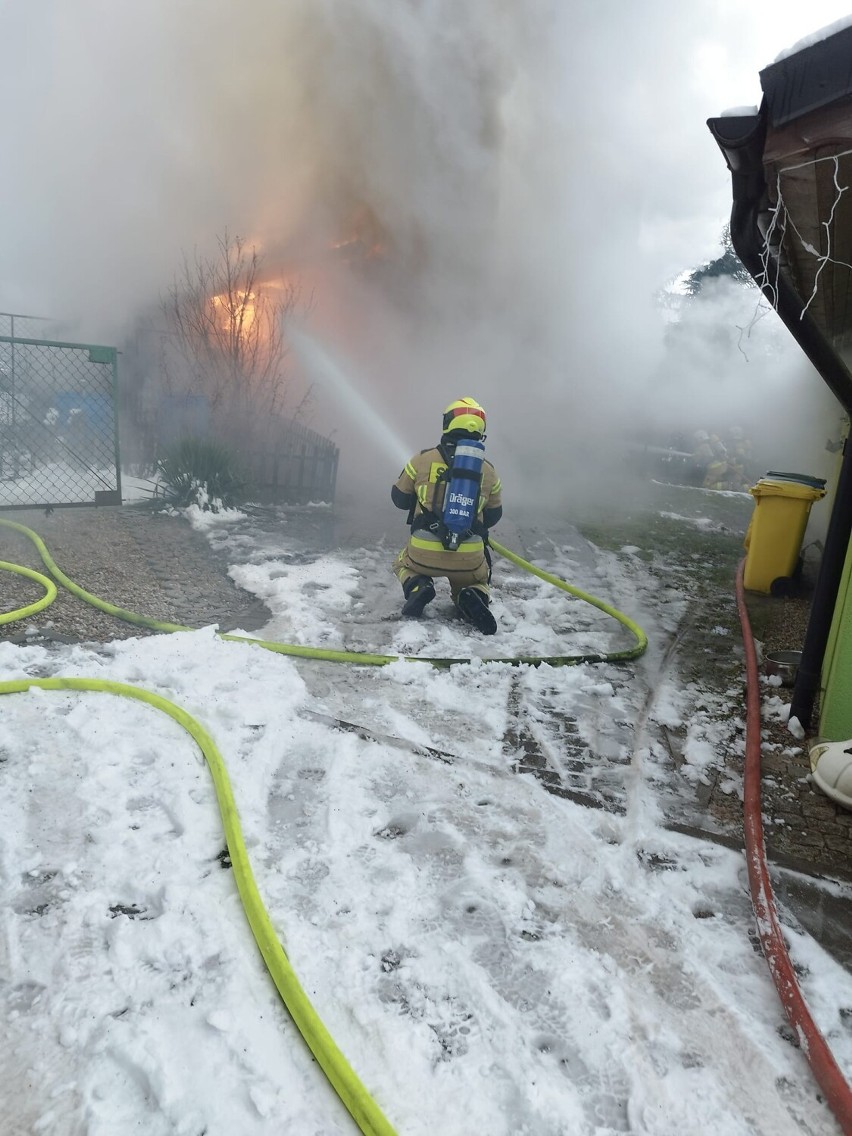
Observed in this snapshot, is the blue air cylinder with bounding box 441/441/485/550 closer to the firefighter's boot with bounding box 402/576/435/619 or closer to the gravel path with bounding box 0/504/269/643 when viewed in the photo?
the firefighter's boot with bounding box 402/576/435/619

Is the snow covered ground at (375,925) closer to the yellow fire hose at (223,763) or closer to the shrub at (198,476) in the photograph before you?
the yellow fire hose at (223,763)

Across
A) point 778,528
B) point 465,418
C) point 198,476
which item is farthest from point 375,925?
point 198,476

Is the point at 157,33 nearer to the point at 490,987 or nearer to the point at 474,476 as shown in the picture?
the point at 474,476

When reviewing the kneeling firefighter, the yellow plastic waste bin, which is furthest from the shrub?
the yellow plastic waste bin

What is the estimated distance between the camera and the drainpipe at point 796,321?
2463mm

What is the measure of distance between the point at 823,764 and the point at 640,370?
653 inches

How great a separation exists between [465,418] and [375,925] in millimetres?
3326

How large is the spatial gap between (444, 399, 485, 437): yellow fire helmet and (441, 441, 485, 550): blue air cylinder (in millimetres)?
111

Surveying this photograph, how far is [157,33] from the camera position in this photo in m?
11.5

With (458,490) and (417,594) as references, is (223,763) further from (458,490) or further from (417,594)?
(458,490)

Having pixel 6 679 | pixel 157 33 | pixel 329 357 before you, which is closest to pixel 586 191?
pixel 329 357

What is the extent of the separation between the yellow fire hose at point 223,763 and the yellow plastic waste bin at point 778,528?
6.18 feet

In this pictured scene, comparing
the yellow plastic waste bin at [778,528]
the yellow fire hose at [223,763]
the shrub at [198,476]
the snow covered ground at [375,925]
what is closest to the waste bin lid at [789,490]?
the yellow plastic waste bin at [778,528]

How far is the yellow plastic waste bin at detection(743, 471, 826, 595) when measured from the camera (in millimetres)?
5953
